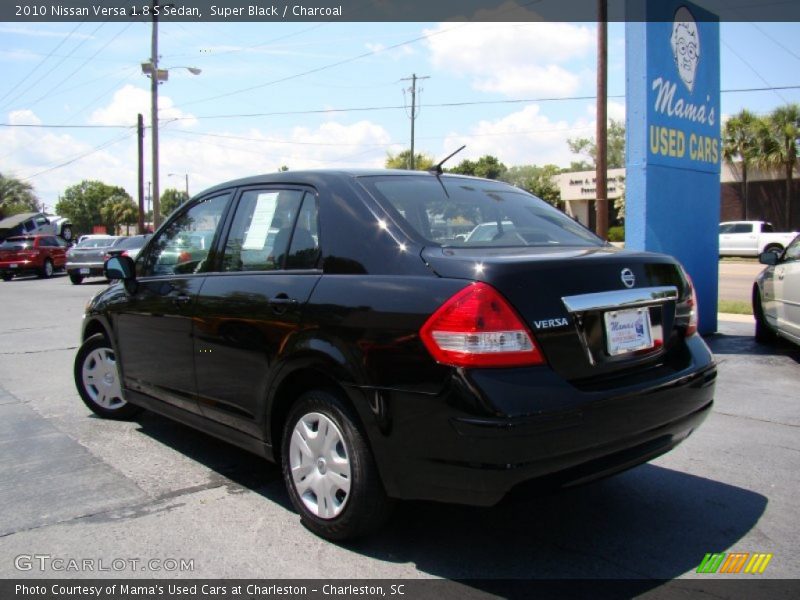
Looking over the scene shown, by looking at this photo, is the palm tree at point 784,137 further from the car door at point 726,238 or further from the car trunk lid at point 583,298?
the car trunk lid at point 583,298

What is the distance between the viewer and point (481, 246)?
128 inches

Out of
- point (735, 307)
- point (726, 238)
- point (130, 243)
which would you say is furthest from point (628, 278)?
point (726, 238)

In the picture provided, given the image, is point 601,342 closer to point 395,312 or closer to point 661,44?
point 395,312

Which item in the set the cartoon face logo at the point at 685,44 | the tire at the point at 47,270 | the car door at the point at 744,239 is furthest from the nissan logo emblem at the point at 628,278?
the car door at the point at 744,239

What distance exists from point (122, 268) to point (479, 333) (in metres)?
3.00

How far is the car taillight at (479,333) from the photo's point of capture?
2627 mm

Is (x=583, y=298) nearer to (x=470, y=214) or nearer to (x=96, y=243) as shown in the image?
(x=470, y=214)

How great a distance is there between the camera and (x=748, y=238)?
2959cm

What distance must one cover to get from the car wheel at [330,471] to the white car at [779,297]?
564cm

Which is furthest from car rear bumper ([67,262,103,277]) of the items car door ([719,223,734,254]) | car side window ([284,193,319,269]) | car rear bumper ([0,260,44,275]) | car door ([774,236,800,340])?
car door ([719,223,734,254])

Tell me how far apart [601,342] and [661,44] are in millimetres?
6502

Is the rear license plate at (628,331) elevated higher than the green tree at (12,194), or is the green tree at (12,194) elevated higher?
the green tree at (12,194)

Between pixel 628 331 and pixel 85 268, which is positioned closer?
pixel 628 331

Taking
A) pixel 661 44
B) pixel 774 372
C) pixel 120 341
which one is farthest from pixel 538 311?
pixel 661 44
